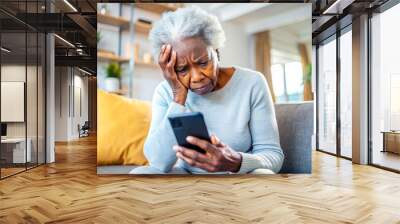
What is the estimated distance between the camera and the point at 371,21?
23.0 ft

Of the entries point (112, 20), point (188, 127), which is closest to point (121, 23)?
point (112, 20)

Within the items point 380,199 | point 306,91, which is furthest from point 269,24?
point 380,199

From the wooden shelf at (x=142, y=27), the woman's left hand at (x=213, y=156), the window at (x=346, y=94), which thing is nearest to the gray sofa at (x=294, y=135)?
the woman's left hand at (x=213, y=156)

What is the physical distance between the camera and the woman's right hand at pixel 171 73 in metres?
5.21

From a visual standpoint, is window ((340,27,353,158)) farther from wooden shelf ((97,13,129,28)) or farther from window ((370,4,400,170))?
wooden shelf ((97,13,129,28))

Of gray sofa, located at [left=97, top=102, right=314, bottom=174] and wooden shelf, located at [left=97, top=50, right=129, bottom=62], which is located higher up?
wooden shelf, located at [left=97, top=50, right=129, bottom=62]

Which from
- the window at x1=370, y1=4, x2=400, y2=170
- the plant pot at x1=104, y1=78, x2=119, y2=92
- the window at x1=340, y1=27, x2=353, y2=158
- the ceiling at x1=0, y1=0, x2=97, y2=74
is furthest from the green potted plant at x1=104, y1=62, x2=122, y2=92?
the window at x1=340, y1=27, x2=353, y2=158

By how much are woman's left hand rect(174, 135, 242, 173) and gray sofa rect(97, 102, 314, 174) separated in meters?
0.70

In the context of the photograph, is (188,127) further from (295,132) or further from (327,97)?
(327,97)

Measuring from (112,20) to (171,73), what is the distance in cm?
114

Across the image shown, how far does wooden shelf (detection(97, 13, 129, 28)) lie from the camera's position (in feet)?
17.8

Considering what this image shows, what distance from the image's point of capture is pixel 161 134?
5.23 metres

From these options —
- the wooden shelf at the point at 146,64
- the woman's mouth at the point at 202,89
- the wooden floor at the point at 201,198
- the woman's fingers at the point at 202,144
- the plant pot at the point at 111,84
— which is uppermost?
the wooden shelf at the point at 146,64

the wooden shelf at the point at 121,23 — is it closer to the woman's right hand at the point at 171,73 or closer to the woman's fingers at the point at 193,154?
the woman's right hand at the point at 171,73
